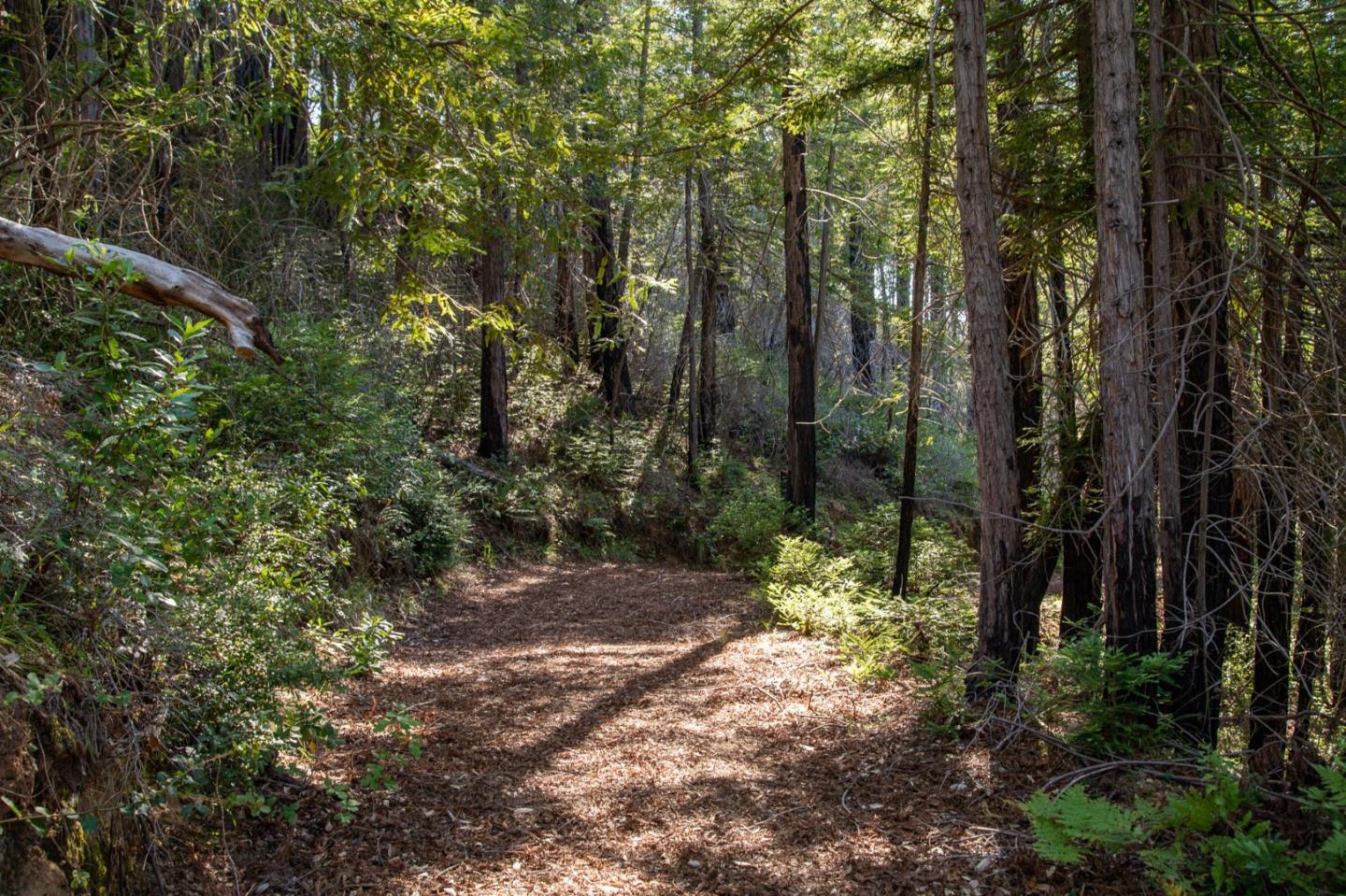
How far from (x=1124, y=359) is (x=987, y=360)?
85 centimetres

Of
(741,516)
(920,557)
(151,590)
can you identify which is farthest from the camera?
(741,516)

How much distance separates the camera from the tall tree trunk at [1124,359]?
507 cm

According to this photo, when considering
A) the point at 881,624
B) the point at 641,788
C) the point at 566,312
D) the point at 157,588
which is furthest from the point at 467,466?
the point at 157,588

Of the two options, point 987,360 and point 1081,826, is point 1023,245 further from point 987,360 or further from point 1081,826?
point 1081,826

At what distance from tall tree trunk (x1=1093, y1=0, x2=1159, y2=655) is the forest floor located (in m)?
1.11

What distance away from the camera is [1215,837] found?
3346mm

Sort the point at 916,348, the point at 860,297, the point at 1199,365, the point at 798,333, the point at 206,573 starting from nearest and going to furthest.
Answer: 1. the point at 206,573
2. the point at 1199,365
3. the point at 916,348
4. the point at 798,333
5. the point at 860,297

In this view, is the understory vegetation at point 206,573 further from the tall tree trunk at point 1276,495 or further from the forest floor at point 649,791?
the tall tree trunk at point 1276,495

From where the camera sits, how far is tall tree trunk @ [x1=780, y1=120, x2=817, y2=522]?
1209 centimetres

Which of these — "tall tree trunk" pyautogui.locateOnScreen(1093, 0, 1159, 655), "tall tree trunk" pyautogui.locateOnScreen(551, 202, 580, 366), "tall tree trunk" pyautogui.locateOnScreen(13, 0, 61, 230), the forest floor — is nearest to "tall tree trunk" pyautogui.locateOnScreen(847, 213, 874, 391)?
"tall tree trunk" pyautogui.locateOnScreen(551, 202, 580, 366)

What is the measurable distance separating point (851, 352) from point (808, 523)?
13.6 metres

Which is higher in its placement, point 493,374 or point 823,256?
point 823,256

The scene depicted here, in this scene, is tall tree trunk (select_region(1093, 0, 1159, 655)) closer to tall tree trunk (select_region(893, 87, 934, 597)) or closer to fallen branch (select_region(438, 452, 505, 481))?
tall tree trunk (select_region(893, 87, 934, 597))

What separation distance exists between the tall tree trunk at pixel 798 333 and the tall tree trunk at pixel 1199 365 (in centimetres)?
615
